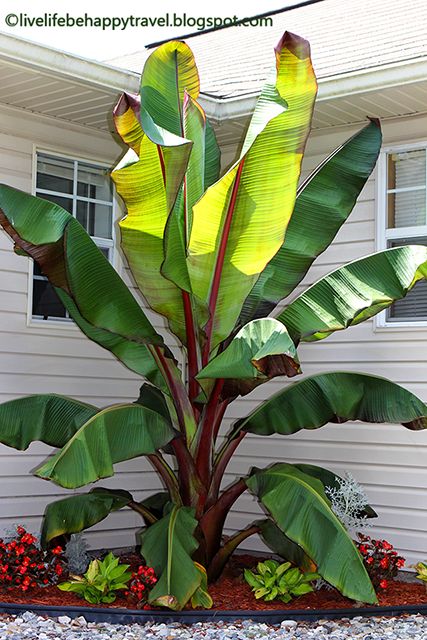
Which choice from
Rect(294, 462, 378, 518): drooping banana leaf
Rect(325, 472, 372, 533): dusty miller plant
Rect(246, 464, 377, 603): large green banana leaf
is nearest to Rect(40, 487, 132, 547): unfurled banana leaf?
Rect(246, 464, 377, 603): large green banana leaf

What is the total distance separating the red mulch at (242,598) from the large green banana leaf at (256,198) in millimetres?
1809

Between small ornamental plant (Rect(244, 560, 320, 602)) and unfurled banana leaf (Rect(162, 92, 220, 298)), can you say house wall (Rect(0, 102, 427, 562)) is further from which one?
unfurled banana leaf (Rect(162, 92, 220, 298))

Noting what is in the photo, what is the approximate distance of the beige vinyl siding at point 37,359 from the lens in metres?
6.89

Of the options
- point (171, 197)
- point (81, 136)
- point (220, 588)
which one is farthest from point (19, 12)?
point (220, 588)

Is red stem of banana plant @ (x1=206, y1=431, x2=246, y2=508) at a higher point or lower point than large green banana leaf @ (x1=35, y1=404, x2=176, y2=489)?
lower

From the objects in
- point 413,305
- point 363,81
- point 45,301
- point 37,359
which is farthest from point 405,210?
point 37,359

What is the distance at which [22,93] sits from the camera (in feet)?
22.0

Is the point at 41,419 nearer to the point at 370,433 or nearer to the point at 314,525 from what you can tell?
the point at 314,525

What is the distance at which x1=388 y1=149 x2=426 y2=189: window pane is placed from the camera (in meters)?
6.96

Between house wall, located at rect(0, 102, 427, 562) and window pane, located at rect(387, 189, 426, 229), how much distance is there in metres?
0.15

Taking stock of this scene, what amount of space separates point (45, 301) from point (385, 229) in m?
2.73

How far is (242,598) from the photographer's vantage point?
587cm

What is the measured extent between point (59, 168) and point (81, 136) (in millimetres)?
336

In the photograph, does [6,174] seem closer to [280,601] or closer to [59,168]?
[59,168]
